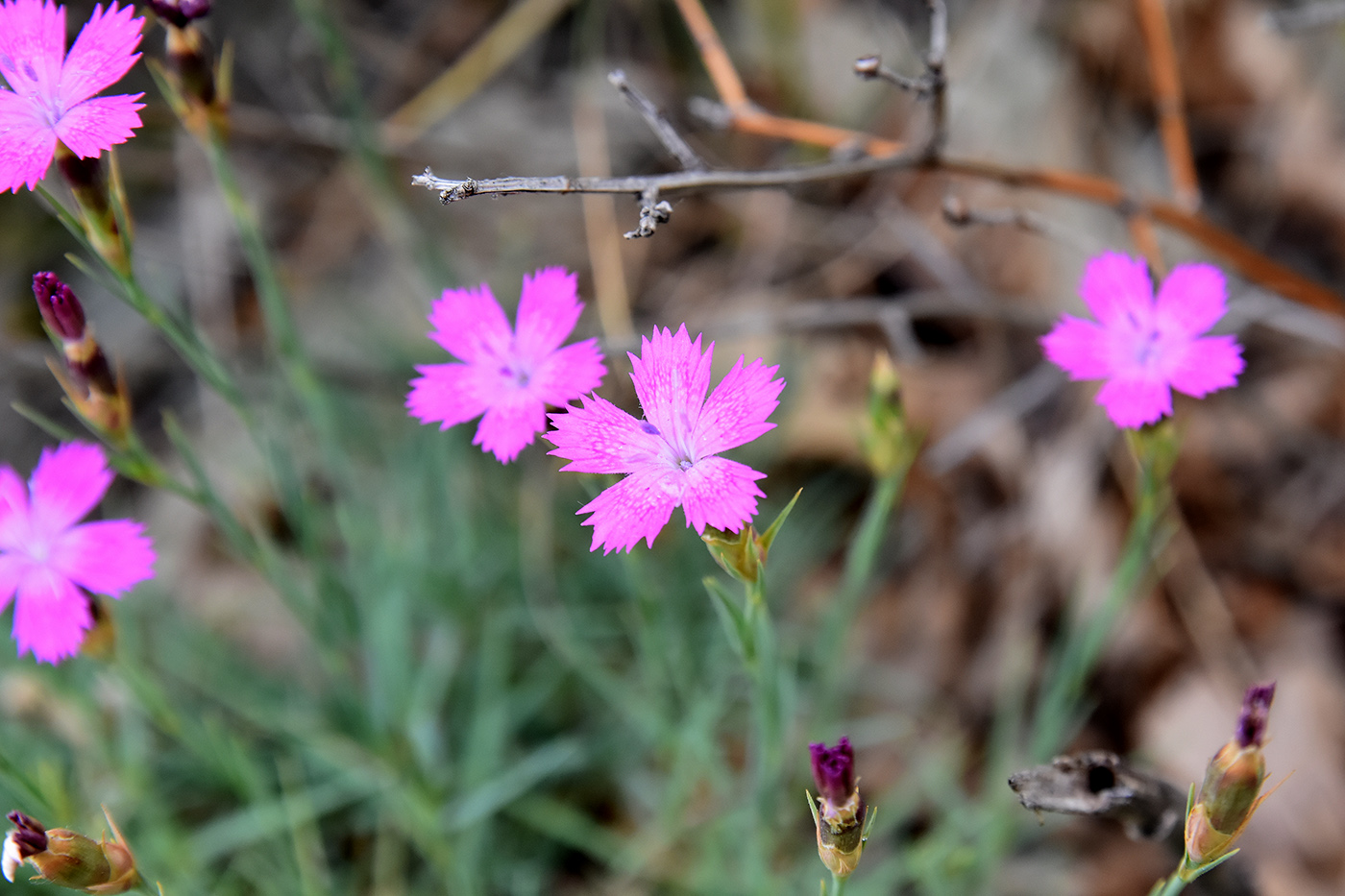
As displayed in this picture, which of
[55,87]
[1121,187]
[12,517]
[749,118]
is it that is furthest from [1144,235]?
[12,517]

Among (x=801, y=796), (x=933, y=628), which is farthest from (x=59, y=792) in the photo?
(x=933, y=628)

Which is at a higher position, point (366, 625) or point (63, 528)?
point (366, 625)

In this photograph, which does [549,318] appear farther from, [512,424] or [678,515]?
[678,515]

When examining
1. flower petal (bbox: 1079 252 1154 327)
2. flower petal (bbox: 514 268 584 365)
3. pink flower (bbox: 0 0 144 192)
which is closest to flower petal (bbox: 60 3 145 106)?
pink flower (bbox: 0 0 144 192)

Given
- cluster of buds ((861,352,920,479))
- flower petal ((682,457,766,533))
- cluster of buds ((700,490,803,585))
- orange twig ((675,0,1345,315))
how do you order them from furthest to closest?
orange twig ((675,0,1345,315)), cluster of buds ((861,352,920,479)), cluster of buds ((700,490,803,585)), flower petal ((682,457,766,533))

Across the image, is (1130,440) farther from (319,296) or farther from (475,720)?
(319,296)

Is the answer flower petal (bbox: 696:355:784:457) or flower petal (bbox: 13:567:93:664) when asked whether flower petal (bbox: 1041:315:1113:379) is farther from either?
flower petal (bbox: 13:567:93:664)

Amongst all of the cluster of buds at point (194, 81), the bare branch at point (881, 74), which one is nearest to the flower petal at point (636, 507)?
the bare branch at point (881, 74)

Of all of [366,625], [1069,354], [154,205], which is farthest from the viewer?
[154,205]
